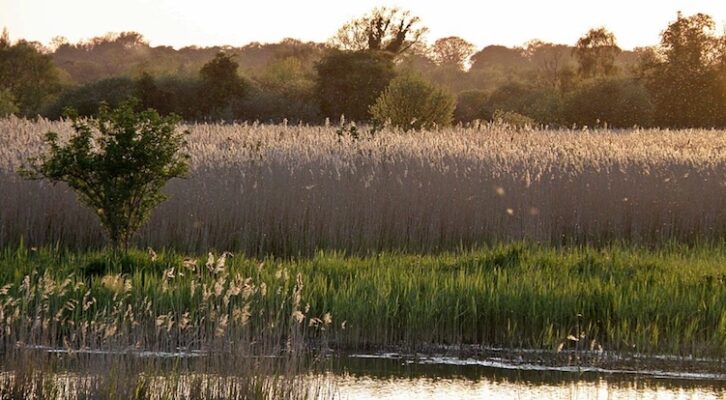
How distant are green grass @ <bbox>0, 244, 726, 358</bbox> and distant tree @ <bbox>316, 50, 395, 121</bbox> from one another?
120 feet

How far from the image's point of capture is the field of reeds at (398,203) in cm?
1595

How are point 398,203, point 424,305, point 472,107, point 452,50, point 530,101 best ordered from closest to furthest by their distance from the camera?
point 424,305 < point 398,203 < point 530,101 < point 472,107 < point 452,50

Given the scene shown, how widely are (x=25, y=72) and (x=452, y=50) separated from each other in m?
85.8

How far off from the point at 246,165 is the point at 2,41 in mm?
50597

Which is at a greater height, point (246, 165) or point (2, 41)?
point (2, 41)

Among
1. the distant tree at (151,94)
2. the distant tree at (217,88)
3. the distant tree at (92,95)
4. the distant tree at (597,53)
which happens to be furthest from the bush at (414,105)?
the distant tree at (597,53)

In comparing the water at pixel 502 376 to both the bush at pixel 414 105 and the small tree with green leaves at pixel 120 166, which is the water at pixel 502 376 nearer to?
the small tree with green leaves at pixel 120 166

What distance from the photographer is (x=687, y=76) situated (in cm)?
5362

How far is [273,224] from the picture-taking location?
1606cm

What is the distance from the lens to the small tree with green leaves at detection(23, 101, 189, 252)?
13805 millimetres

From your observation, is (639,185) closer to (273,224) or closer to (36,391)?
(273,224)

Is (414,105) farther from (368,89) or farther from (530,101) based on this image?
(530,101)

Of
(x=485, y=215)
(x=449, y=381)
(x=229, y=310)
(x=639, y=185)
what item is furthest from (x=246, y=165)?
(x=449, y=381)

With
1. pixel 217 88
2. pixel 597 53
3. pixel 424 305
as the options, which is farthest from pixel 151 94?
pixel 424 305
